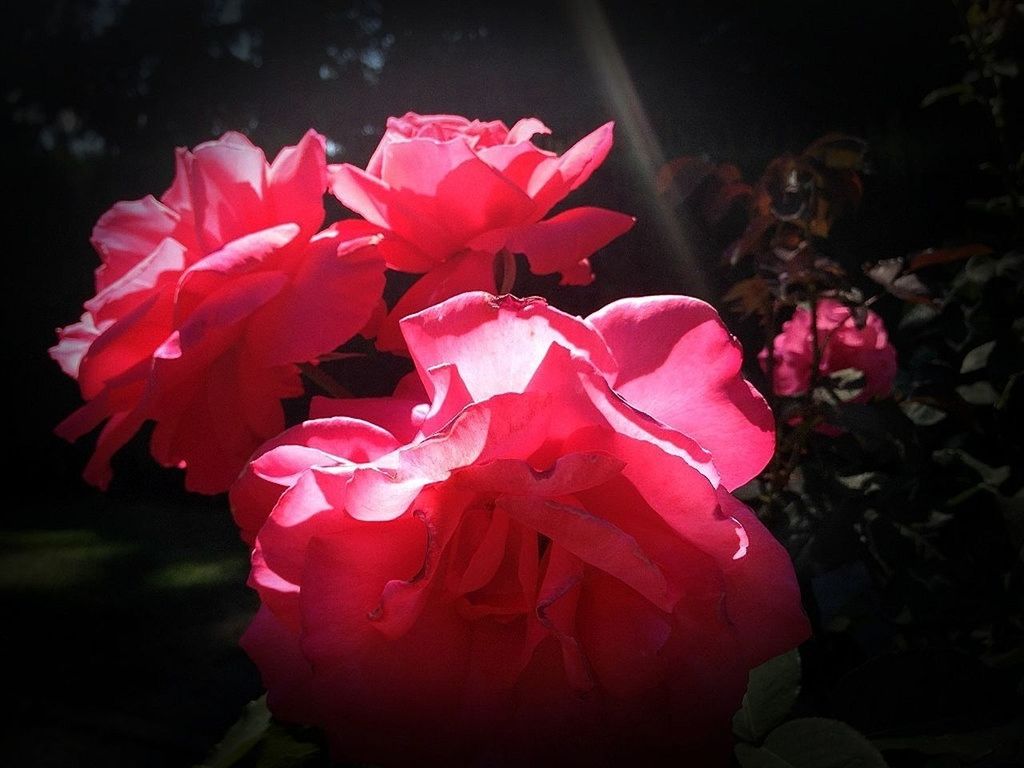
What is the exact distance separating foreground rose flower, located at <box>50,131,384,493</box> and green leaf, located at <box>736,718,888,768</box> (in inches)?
14.7

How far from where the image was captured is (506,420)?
32 cm

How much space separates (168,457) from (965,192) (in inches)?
112

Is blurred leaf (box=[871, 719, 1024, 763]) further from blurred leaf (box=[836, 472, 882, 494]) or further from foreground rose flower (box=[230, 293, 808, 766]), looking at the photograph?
blurred leaf (box=[836, 472, 882, 494])

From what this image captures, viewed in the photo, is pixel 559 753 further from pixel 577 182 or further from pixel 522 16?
pixel 522 16

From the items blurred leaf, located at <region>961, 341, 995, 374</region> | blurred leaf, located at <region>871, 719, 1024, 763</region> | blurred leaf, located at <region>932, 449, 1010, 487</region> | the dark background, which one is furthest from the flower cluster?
blurred leaf, located at <region>961, 341, 995, 374</region>

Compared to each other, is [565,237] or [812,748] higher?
[565,237]

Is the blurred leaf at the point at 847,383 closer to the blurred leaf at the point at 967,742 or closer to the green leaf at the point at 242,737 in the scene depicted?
the blurred leaf at the point at 967,742

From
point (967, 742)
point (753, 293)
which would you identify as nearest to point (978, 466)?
point (753, 293)

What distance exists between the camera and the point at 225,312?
0.43m

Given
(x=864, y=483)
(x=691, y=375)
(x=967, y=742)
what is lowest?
(x=864, y=483)

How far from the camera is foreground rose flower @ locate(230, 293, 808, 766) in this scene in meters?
0.32

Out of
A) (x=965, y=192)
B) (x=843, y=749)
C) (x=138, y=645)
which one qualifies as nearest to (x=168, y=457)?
(x=843, y=749)

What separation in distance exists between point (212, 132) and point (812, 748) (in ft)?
12.5

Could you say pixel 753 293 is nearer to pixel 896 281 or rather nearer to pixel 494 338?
pixel 896 281
